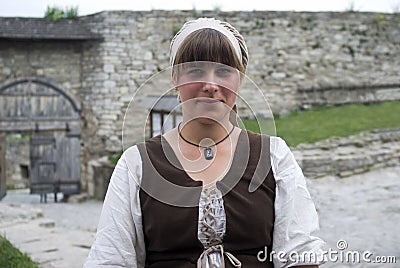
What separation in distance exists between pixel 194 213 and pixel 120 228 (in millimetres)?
182

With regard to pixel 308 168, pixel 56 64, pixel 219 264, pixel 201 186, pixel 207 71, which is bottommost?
pixel 308 168

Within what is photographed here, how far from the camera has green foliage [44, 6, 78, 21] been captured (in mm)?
11216

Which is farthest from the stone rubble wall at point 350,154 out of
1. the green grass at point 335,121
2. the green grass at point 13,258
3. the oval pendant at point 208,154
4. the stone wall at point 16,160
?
the stone wall at point 16,160

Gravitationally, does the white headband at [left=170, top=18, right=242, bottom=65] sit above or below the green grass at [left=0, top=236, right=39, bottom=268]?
above

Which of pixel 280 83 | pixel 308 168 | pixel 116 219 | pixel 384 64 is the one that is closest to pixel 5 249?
pixel 116 219

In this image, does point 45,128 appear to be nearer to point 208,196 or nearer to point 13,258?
point 13,258

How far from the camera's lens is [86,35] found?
1109cm

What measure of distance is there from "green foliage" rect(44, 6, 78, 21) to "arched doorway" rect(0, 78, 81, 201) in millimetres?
1189

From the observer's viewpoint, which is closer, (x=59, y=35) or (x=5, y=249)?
(x=5, y=249)

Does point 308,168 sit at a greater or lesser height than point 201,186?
lesser

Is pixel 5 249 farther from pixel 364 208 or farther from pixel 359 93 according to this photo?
pixel 359 93

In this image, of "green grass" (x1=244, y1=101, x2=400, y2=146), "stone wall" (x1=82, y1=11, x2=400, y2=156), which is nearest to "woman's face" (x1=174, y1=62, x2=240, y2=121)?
"green grass" (x1=244, y1=101, x2=400, y2=146)

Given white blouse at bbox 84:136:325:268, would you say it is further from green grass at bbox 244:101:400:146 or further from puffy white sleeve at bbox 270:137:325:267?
green grass at bbox 244:101:400:146

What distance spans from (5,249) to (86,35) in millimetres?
7167
